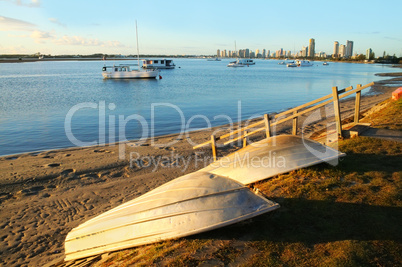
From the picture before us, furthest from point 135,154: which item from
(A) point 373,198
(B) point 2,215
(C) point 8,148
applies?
(A) point 373,198

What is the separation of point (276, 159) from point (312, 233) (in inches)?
96.6

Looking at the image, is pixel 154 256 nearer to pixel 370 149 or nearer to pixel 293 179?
pixel 293 179

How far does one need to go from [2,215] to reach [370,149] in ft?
30.5

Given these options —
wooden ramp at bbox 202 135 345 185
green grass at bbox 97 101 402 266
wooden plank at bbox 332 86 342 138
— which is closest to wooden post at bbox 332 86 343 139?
wooden plank at bbox 332 86 342 138

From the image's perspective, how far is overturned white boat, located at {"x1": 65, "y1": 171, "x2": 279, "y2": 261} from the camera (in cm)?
457

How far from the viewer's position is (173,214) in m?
4.75

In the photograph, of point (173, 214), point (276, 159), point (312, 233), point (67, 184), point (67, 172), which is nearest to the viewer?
point (312, 233)

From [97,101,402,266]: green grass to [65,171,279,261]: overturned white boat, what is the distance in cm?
20

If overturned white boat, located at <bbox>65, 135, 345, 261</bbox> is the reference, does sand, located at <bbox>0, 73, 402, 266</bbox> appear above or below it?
below

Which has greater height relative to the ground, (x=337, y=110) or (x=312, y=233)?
(x=337, y=110)

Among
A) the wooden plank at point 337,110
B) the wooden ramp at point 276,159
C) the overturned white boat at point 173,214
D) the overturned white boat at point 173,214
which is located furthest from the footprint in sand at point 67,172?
the wooden plank at point 337,110

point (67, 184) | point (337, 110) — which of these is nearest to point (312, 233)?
point (337, 110)

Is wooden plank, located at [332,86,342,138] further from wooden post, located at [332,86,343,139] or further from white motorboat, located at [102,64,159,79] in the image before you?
white motorboat, located at [102,64,159,79]

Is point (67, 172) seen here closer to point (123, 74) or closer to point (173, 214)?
point (173, 214)
